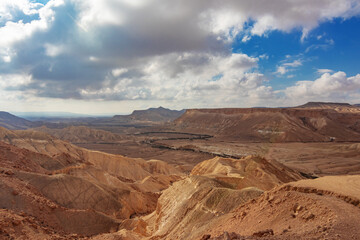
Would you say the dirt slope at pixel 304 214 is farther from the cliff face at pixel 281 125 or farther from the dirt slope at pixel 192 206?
the cliff face at pixel 281 125

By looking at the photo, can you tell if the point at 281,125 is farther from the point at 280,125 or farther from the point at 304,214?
the point at 304,214

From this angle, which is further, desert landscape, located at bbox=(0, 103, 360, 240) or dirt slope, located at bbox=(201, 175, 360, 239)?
desert landscape, located at bbox=(0, 103, 360, 240)

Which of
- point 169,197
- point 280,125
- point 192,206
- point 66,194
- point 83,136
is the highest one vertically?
point 280,125

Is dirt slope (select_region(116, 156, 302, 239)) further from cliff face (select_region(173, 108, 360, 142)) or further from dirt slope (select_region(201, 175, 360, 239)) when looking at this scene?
cliff face (select_region(173, 108, 360, 142))

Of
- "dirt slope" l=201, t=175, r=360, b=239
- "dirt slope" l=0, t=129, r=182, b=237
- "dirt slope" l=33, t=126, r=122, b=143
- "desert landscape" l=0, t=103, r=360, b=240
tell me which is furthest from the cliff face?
"dirt slope" l=201, t=175, r=360, b=239

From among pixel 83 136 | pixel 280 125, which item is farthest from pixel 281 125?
pixel 83 136

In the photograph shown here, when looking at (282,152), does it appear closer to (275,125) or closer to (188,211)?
(275,125)

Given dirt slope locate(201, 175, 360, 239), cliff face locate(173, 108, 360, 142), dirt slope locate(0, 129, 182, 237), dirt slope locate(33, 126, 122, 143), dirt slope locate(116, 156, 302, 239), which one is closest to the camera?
dirt slope locate(201, 175, 360, 239)

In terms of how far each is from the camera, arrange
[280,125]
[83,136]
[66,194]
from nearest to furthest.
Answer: [66,194], [280,125], [83,136]

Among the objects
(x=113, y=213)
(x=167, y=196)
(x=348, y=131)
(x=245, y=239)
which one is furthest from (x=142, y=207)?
(x=348, y=131)
